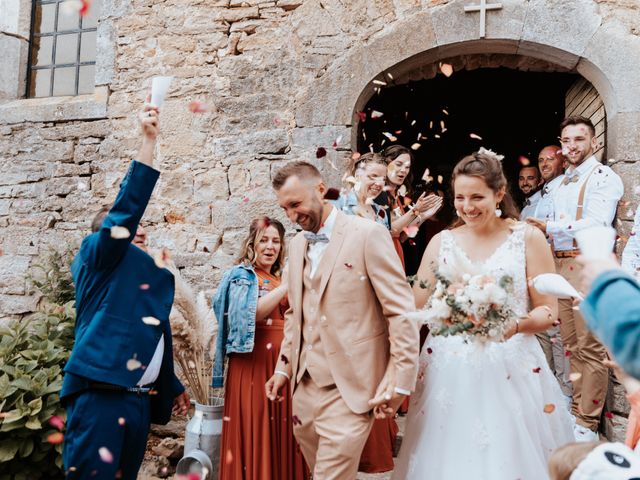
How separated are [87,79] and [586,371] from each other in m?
5.81

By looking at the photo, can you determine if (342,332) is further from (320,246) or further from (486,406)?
(486,406)

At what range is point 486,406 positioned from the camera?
2898mm

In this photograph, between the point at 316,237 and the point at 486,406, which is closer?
the point at 486,406

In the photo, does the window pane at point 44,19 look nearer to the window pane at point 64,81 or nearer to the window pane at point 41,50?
the window pane at point 41,50

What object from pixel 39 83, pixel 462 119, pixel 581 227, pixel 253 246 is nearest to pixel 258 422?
pixel 253 246

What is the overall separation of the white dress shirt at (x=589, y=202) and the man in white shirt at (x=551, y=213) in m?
0.29

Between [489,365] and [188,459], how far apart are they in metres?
2.14

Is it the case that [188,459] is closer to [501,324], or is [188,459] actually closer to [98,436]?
[98,436]

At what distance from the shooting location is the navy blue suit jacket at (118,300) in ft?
8.90

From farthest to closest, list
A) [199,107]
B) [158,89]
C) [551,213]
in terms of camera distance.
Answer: [199,107] → [551,213] → [158,89]

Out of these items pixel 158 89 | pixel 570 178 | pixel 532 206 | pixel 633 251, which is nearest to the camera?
pixel 158 89

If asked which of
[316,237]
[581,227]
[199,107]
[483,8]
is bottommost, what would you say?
[316,237]

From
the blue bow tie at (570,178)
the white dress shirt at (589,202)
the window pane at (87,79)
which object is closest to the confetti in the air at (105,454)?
the white dress shirt at (589,202)

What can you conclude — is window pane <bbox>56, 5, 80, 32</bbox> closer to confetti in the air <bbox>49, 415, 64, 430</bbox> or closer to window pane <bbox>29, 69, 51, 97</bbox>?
window pane <bbox>29, 69, 51, 97</bbox>
